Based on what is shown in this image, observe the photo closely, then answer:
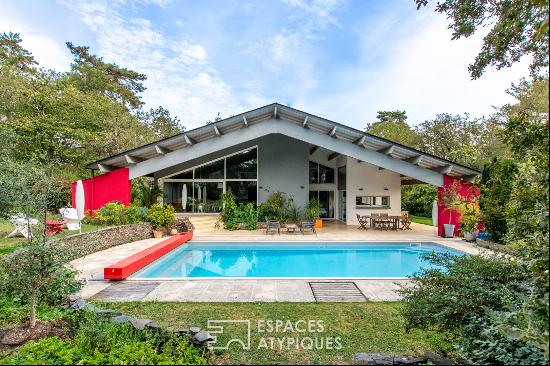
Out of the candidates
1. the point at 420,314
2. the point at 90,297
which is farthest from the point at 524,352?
the point at 90,297

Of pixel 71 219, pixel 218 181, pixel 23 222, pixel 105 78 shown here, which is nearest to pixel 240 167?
pixel 218 181

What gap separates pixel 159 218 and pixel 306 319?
10.8m

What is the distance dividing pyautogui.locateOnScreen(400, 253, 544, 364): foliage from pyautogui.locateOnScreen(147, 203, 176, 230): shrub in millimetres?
12008

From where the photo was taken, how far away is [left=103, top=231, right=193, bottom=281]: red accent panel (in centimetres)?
726

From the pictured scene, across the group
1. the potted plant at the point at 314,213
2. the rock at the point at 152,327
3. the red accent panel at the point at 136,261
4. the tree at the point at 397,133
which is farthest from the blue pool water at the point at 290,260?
the tree at the point at 397,133

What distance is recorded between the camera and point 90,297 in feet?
20.0

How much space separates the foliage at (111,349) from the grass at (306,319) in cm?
49

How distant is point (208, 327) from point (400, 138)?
28255 millimetres

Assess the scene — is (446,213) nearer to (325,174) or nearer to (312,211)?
(312,211)

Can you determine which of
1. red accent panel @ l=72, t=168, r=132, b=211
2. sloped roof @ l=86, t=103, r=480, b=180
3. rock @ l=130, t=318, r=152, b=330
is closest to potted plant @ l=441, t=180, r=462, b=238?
sloped roof @ l=86, t=103, r=480, b=180

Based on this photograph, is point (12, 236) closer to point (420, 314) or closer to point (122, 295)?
point (122, 295)

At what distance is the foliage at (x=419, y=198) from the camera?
2372 cm

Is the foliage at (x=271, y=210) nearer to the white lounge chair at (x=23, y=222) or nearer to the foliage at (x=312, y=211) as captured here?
the foliage at (x=312, y=211)

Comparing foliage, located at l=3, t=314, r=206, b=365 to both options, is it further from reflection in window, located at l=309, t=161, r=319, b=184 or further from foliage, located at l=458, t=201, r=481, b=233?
reflection in window, located at l=309, t=161, r=319, b=184
